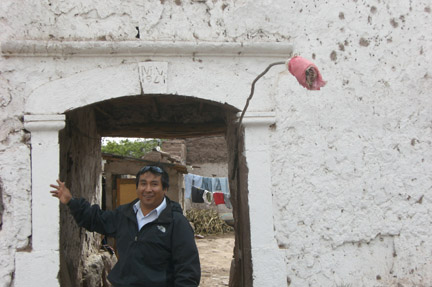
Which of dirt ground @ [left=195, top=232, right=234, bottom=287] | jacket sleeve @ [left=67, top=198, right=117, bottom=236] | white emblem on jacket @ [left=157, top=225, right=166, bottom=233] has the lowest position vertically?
dirt ground @ [left=195, top=232, right=234, bottom=287]

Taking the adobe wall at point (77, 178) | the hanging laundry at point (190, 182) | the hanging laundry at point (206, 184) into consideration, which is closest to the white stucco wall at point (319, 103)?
the adobe wall at point (77, 178)

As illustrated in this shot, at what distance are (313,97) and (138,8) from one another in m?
1.65

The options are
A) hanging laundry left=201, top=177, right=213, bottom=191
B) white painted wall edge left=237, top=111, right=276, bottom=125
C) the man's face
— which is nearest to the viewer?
the man's face

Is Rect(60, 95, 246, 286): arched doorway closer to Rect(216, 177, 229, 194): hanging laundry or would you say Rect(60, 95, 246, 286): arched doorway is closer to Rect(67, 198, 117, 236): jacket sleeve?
Rect(67, 198, 117, 236): jacket sleeve

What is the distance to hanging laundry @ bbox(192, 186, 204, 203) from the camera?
1303 cm

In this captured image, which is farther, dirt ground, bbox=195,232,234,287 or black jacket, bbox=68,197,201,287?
dirt ground, bbox=195,232,234,287

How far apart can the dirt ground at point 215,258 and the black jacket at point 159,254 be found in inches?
190

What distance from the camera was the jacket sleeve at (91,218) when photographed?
3033mm

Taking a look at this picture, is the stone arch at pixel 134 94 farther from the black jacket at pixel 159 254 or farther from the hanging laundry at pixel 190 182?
the hanging laundry at pixel 190 182

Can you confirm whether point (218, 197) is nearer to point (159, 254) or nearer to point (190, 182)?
point (190, 182)

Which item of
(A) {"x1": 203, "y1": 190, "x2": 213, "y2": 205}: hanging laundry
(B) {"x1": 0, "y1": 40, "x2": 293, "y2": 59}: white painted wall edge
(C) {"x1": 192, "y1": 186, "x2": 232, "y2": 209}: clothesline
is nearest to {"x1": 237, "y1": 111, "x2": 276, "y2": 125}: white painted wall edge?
(B) {"x1": 0, "y1": 40, "x2": 293, "y2": 59}: white painted wall edge

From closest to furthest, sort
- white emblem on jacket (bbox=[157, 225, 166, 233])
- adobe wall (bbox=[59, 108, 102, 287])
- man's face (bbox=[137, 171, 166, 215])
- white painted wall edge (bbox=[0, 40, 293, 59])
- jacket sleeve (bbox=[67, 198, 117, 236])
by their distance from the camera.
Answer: white emblem on jacket (bbox=[157, 225, 166, 233])
man's face (bbox=[137, 171, 166, 215])
jacket sleeve (bbox=[67, 198, 117, 236])
white painted wall edge (bbox=[0, 40, 293, 59])
adobe wall (bbox=[59, 108, 102, 287])

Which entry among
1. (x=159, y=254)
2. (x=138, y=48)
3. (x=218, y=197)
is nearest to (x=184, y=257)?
(x=159, y=254)

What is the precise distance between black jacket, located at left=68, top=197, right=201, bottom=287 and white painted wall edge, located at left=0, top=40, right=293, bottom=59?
1350 mm
